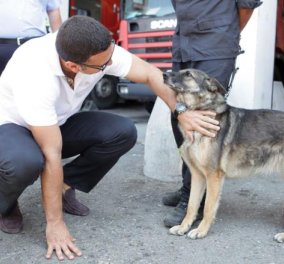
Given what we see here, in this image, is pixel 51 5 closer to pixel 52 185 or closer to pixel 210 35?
pixel 210 35

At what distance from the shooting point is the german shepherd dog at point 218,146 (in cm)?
310

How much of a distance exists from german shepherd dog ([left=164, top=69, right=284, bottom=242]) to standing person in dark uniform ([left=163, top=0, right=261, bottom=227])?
0.14 metres

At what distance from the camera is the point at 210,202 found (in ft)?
10.4

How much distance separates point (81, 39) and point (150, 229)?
4.60 feet

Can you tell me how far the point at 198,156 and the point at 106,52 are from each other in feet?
3.04

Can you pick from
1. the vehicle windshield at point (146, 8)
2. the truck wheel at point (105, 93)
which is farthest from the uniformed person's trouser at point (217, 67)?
the truck wheel at point (105, 93)

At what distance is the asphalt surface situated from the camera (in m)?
2.89

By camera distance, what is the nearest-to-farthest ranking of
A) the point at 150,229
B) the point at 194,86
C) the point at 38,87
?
the point at 38,87, the point at 194,86, the point at 150,229

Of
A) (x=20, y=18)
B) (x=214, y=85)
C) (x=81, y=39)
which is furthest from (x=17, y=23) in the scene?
(x=214, y=85)

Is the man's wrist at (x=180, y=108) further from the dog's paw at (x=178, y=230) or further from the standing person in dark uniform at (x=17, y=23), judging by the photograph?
the standing person in dark uniform at (x=17, y=23)

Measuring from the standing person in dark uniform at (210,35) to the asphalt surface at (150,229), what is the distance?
28 cm

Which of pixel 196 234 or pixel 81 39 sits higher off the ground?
pixel 81 39

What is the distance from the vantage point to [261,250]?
9.83ft

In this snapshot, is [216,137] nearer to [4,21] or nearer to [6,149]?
[6,149]
